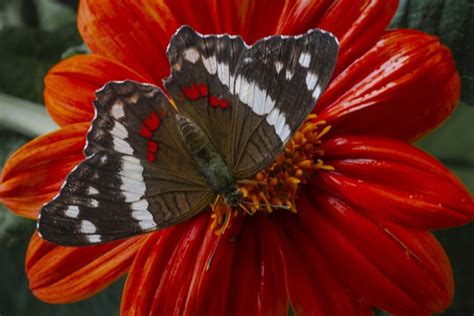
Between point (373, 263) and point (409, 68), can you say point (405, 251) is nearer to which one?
point (373, 263)

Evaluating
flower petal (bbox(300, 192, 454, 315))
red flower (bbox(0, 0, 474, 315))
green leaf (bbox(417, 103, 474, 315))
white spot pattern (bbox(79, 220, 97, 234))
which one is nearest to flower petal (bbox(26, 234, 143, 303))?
red flower (bbox(0, 0, 474, 315))

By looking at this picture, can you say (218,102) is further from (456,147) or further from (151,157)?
(456,147)

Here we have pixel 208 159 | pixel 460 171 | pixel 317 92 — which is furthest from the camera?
pixel 460 171

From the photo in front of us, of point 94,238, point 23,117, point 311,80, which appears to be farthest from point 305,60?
point 23,117

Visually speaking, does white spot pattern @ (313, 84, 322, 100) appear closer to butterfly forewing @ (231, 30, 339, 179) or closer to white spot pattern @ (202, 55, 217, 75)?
butterfly forewing @ (231, 30, 339, 179)

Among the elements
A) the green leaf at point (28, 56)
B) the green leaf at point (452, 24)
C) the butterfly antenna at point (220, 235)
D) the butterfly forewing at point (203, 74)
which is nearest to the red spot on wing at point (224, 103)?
the butterfly forewing at point (203, 74)

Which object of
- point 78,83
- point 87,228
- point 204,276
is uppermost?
point 78,83
